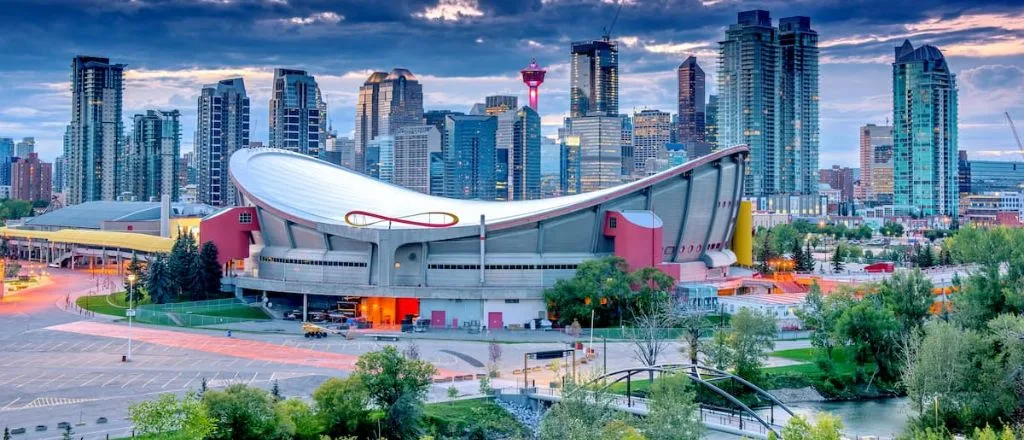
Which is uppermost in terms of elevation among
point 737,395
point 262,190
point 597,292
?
point 262,190

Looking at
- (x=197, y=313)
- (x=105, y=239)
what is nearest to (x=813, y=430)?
(x=197, y=313)

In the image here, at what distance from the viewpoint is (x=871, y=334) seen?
5872 centimetres

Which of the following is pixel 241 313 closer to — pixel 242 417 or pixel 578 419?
Answer: pixel 242 417

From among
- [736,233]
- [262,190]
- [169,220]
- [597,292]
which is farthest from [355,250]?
[169,220]

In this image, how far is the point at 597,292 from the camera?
71.2 metres

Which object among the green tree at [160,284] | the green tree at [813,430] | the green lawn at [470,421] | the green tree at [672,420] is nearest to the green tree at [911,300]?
the green tree at [672,420]

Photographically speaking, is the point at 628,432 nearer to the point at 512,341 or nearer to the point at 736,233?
the point at 512,341

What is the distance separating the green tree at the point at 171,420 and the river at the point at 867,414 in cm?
1998

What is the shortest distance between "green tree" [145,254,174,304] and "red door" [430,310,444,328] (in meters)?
22.1

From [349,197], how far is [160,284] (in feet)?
56.3

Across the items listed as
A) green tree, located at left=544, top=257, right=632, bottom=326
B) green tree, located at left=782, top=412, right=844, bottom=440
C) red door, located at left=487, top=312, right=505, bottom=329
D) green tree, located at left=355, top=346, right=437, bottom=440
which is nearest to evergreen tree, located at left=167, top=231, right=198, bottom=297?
red door, located at left=487, top=312, right=505, bottom=329

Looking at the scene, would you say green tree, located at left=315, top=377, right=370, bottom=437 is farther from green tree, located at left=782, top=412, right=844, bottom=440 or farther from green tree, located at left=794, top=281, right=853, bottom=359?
green tree, located at left=794, top=281, right=853, bottom=359

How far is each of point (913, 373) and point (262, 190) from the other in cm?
5651

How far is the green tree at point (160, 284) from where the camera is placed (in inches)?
3241
